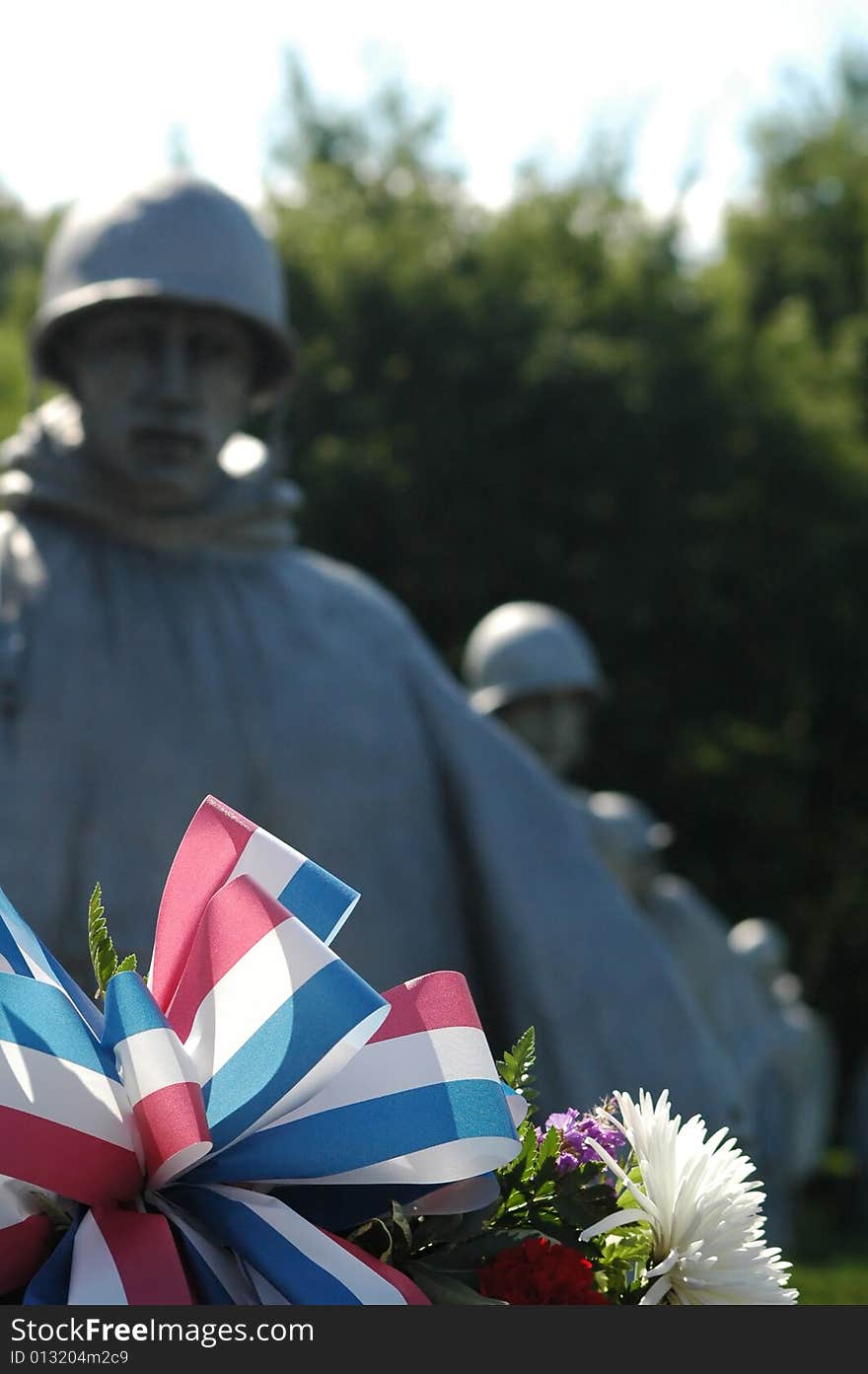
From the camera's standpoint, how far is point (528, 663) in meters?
10.8

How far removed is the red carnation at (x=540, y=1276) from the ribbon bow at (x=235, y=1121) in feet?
0.15

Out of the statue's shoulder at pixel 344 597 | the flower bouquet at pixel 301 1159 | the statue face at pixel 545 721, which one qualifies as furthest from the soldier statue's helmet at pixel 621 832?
the flower bouquet at pixel 301 1159

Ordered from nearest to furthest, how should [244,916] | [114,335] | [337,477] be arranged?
[244,916] → [114,335] → [337,477]

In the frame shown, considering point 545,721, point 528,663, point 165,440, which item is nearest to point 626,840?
point 545,721

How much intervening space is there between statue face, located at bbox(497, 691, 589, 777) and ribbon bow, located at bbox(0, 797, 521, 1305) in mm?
9374

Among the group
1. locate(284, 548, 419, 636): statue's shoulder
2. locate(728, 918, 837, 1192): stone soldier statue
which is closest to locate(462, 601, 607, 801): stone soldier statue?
locate(728, 918, 837, 1192): stone soldier statue

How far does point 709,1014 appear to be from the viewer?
43.4 ft

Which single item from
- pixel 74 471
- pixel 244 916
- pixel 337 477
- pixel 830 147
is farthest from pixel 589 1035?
pixel 830 147

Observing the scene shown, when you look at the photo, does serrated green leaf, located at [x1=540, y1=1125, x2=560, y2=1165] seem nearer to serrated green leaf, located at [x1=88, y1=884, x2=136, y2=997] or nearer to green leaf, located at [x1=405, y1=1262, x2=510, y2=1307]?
green leaf, located at [x1=405, y1=1262, x2=510, y2=1307]

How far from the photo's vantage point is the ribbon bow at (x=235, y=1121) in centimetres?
133

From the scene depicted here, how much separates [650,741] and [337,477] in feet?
11.9

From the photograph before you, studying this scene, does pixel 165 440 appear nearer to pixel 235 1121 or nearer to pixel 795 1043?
pixel 235 1121

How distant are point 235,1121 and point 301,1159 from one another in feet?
0.16

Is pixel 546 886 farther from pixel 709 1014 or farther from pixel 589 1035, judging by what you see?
pixel 709 1014
